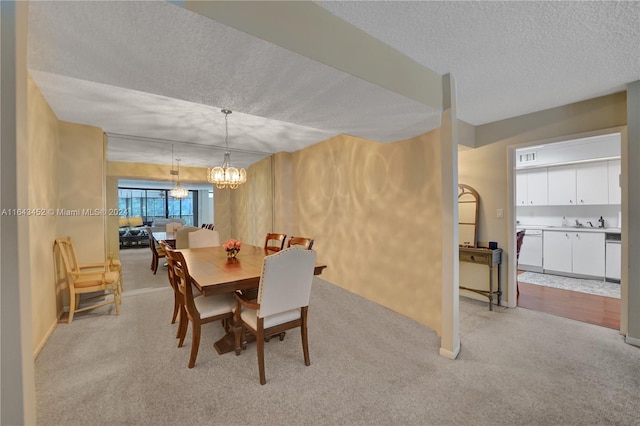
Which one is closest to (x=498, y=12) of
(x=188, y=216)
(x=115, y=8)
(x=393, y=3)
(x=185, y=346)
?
(x=393, y=3)

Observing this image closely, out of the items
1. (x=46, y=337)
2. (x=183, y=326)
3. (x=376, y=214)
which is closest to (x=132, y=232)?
(x=46, y=337)

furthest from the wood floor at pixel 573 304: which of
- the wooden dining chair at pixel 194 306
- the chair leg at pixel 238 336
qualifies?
the wooden dining chair at pixel 194 306

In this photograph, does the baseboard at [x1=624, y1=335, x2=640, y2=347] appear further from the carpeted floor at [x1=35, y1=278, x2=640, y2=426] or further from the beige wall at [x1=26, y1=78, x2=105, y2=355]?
the beige wall at [x1=26, y1=78, x2=105, y2=355]

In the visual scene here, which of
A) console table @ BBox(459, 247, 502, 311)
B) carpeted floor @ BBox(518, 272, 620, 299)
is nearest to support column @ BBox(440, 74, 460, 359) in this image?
console table @ BBox(459, 247, 502, 311)

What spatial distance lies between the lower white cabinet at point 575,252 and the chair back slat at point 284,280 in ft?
16.9

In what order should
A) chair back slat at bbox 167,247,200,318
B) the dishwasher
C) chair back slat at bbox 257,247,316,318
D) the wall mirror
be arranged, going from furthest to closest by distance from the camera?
the dishwasher
the wall mirror
chair back slat at bbox 167,247,200,318
chair back slat at bbox 257,247,316,318

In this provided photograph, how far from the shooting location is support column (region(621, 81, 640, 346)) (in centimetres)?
234

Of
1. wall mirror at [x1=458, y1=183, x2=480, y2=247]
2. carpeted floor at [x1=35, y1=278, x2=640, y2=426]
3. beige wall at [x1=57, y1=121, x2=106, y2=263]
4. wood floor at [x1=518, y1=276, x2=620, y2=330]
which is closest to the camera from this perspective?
carpeted floor at [x1=35, y1=278, x2=640, y2=426]

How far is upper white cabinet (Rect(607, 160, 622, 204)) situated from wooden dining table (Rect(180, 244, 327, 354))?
5.41 meters

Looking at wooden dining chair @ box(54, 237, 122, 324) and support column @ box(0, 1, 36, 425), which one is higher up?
support column @ box(0, 1, 36, 425)

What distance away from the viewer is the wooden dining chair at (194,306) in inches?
79.4

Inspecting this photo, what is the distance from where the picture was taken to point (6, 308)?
3.12 feet

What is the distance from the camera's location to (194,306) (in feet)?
6.66

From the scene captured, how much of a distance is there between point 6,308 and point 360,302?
3216mm
